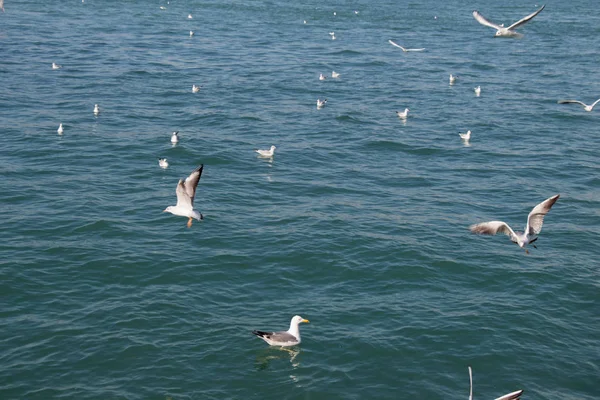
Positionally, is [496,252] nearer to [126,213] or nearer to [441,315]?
[441,315]

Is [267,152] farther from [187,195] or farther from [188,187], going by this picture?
[188,187]

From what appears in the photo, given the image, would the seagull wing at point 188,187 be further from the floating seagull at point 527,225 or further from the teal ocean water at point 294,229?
the floating seagull at point 527,225

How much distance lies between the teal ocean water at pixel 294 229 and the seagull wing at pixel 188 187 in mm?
3727

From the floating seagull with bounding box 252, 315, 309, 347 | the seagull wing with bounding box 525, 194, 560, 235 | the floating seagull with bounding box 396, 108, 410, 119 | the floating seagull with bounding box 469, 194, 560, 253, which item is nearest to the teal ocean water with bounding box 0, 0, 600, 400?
the floating seagull with bounding box 252, 315, 309, 347

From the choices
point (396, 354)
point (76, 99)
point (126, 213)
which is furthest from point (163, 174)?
point (396, 354)

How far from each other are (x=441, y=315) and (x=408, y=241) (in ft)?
18.7

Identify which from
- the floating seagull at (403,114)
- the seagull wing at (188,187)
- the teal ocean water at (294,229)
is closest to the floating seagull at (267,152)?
the teal ocean water at (294,229)

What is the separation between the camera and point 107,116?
44906 millimetres

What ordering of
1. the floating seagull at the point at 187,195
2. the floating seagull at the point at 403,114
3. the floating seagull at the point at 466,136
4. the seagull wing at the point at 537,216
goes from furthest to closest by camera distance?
the floating seagull at the point at 403,114 → the floating seagull at the point at 466,136 → the floating seagull at the point at 187,195 → the seagull wing at the point at 537,216

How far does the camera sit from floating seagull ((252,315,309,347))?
21.4 meters

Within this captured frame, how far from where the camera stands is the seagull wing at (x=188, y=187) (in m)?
19.9

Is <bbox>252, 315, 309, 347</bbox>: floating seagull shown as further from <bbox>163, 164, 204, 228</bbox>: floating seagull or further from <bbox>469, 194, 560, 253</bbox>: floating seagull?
<bbox>469, 194, 560, 253</bbox>: floating seagull

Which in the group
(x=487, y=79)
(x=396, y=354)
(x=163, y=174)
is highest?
(x=487, y=79)

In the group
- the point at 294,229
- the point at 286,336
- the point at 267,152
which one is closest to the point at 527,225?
the point at 286,336
